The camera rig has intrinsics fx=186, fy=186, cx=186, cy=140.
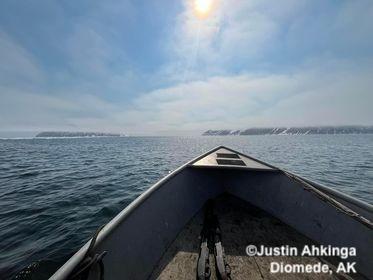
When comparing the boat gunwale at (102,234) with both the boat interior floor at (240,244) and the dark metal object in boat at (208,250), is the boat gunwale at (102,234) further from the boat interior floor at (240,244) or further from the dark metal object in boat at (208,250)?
the dark metal object in boat at (208,250)

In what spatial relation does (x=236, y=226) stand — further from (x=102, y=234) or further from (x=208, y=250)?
(x=102, y=234)

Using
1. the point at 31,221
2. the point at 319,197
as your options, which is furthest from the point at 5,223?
the point at 319,197

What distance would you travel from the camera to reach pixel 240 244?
4121 mm

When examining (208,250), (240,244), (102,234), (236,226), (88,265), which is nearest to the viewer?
(88,265)

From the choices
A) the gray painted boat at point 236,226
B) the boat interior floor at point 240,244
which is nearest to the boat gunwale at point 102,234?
the gray painted boat at point 236,226

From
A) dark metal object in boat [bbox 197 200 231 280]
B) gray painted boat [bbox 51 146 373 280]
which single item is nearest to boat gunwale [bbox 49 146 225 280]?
gray painted boat [bbox 51 146 373 280]

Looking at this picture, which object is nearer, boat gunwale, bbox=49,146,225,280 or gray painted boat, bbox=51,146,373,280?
boat gunwale, bbox=49,146,225,280

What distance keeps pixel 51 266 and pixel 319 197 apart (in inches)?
249

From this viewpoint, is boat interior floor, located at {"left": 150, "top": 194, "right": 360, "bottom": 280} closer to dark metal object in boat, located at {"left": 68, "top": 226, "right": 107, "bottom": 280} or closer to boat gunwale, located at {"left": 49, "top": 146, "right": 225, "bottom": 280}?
boat gunwale, located at {"left": 49, "top": 146, "right": 225, "bottom": 280}

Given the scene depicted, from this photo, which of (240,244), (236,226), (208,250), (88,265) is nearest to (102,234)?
(88,265)

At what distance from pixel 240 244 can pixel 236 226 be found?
69cm

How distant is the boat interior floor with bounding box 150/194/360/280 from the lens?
332 centimetres

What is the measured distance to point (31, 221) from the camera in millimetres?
6676

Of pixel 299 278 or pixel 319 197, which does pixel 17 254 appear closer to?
pixel 299 278
